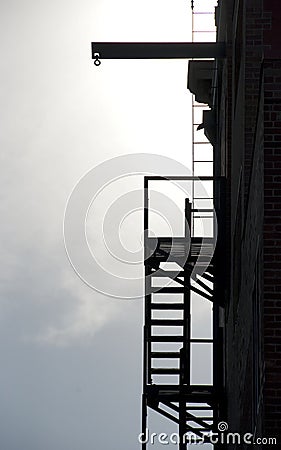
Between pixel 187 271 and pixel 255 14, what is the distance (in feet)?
27.4

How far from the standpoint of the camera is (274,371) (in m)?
13.1

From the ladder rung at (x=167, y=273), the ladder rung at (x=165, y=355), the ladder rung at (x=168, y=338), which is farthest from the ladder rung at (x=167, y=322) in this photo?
the ladder rung at (x=167, y=273)

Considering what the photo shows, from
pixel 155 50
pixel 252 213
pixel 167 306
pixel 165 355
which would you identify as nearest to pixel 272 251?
pixel 252 213

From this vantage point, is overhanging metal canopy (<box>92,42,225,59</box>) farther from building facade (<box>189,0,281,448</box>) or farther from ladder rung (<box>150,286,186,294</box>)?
ladder rung (<box>150,286,186,294</box>)

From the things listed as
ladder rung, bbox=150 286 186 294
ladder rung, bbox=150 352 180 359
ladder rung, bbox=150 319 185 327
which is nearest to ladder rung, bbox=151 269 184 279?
ladder rung, bbox=150 286 186 294

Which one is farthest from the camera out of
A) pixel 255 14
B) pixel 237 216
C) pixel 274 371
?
pixel 237 216

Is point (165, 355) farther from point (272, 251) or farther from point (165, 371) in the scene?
point (272, 251)

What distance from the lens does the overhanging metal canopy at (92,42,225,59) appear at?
77.9ft

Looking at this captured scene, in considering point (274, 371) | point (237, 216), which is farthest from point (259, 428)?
point (237, 216)

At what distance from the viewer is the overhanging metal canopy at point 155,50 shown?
934 inches

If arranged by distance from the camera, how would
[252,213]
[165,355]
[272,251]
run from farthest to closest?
[165,355] < [252,213] < [272,251]

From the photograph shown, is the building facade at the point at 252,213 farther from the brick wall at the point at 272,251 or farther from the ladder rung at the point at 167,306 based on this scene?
the ladder rung at the point at 167,306

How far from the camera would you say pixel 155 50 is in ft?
78.6

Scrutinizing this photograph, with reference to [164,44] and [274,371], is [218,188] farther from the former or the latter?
[274,371]
